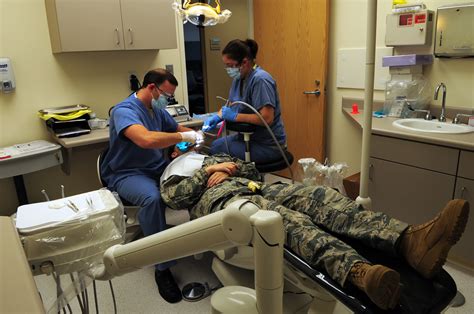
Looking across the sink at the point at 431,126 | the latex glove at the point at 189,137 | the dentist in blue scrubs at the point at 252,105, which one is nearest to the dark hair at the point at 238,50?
the dentist in blue scrubs at the point at 252,105

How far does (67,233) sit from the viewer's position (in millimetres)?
1023

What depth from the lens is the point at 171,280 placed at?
2.06m

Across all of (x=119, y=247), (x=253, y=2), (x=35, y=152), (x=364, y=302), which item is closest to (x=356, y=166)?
(x=253, y=2)

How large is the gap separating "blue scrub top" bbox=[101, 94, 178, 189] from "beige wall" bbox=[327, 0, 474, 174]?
186 cm

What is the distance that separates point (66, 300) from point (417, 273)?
3.80 feet

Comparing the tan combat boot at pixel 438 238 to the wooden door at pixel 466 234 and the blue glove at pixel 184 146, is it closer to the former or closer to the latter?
the wooden door at pixel 466 234

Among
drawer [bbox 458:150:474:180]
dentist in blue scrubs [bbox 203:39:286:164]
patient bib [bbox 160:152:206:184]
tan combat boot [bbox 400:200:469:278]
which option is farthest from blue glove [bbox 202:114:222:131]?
tan combat boot [bbox 400:200:469:278]

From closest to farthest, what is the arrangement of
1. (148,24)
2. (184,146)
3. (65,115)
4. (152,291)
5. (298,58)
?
1. (152,291)
2. (184,146)
3. (65,115)
4. (148,24)
5. (298,58)

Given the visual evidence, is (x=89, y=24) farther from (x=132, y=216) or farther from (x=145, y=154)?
(x=132, y=216)

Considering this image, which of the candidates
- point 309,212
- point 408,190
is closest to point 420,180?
point 408,190

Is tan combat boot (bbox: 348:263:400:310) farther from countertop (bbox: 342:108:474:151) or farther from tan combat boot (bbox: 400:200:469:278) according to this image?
countertop (bbox: 342:108:474:151)

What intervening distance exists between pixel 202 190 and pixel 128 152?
2.00 feet

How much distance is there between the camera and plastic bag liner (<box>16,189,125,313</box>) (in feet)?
3.27

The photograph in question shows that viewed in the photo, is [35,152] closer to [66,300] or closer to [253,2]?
[66,300]
